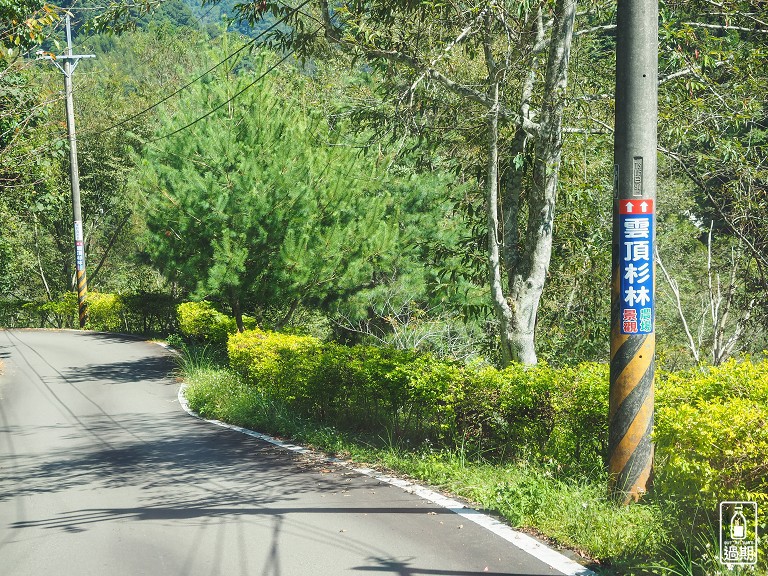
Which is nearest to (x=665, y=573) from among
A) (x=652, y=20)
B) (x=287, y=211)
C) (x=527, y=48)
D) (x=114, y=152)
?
(x=652, y=20)

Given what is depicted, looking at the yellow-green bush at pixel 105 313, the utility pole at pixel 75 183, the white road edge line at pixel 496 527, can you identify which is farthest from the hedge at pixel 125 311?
the white road edge line at pixel 496 527

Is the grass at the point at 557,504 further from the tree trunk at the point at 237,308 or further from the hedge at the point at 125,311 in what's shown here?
the hedge at the point at 125,311

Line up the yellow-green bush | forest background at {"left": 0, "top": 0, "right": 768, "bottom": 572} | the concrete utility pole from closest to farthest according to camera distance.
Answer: the concrete utility pole, forest background at {"left": 0, "top": 0, "right": 768, "bottom": 572}, the yellow-green bush

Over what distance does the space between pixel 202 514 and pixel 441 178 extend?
11944mm

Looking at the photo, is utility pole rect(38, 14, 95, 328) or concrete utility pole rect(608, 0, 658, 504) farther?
utility pole rect(38, 14, 95, 328)

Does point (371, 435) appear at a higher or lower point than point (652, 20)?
lower

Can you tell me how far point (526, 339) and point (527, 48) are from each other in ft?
12.6

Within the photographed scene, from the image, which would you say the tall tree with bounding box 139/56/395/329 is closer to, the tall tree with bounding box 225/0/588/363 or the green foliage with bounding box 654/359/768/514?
the tall tree with bounding box 225/0/588/363

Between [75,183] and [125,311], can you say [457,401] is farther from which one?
[75,183]

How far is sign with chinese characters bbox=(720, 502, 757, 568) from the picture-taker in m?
4.79

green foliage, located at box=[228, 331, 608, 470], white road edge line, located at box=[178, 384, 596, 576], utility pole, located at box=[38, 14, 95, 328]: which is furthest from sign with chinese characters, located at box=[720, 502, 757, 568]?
utility pole, located at box=[38, 14, 95, 328]

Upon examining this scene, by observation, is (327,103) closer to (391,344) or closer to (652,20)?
(391,344)

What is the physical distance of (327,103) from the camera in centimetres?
1777

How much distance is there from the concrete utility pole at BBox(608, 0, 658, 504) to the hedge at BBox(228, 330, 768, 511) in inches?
8.6
